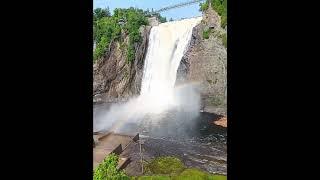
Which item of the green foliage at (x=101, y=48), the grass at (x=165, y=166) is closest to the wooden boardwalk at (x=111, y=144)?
the grass at (x=165, y=166)

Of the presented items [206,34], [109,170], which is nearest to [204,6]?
[206,34]

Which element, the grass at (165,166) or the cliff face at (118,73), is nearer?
the grass at (165,166)

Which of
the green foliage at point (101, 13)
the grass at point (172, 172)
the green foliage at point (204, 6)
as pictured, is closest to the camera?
the grass at point (172, 172)

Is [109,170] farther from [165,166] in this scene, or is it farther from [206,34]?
[206,34]

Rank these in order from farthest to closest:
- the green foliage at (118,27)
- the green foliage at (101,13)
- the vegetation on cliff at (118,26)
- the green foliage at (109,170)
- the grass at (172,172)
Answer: the green foliage at (118,27), the vegetation on cliff at (118,26), the green foliage at (101,13), the grass at (172,172), the green foliage at (109,170)

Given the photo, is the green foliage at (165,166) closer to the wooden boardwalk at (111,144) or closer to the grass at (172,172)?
the grass at (172,172)

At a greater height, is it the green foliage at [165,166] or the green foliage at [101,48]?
the green foliage at [101,48]

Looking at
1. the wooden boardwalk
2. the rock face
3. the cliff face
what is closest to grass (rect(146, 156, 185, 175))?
the wooden boardwalk
